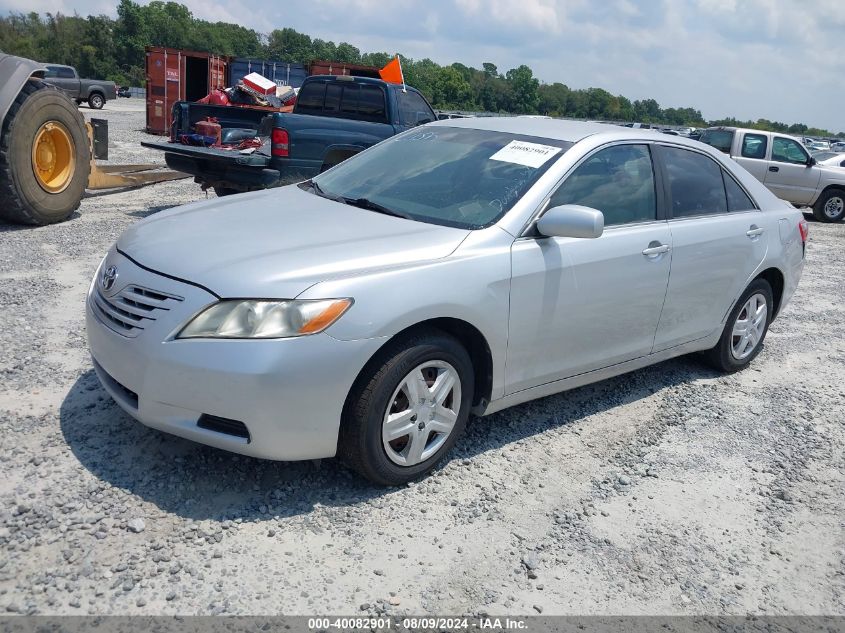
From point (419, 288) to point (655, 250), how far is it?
1.73 metres

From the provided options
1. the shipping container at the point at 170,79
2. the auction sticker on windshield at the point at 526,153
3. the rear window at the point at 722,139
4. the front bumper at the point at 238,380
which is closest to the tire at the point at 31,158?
the front bumper at the point at 238,380

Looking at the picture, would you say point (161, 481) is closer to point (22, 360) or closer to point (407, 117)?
point (22, 360)

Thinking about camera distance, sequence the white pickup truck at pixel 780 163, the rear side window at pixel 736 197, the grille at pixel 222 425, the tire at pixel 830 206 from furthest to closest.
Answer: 1. the tire at pixel 830 206
2. the white pickup truck at pixel 780 163
3. the rear side window at pixel 736 197
4. the grille at pixel 222 425

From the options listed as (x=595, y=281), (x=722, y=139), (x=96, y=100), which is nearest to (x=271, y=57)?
(x=96, y=100)

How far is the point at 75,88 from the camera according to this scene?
30844 mm

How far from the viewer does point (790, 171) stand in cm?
1591

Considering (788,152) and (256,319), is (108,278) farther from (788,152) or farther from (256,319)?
(788,152)

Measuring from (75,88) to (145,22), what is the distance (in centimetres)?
7499

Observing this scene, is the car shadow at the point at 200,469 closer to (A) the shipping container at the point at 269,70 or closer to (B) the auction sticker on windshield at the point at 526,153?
(B) the auction sticker on windshield at the point at 526,153

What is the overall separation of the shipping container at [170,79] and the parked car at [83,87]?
931 cm

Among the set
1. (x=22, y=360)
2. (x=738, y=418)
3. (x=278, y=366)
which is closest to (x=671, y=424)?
(x=738, y=418)

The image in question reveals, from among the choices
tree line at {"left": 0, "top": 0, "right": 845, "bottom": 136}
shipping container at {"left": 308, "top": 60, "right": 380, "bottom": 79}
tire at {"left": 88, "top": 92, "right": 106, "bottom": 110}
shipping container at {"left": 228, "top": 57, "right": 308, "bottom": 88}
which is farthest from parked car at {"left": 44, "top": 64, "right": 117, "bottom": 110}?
tree line at {"left": 0, "top": 0, "right": 845, "bottom": 136}

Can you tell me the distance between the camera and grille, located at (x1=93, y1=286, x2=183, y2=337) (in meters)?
3.13

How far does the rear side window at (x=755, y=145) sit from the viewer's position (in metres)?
15.9
